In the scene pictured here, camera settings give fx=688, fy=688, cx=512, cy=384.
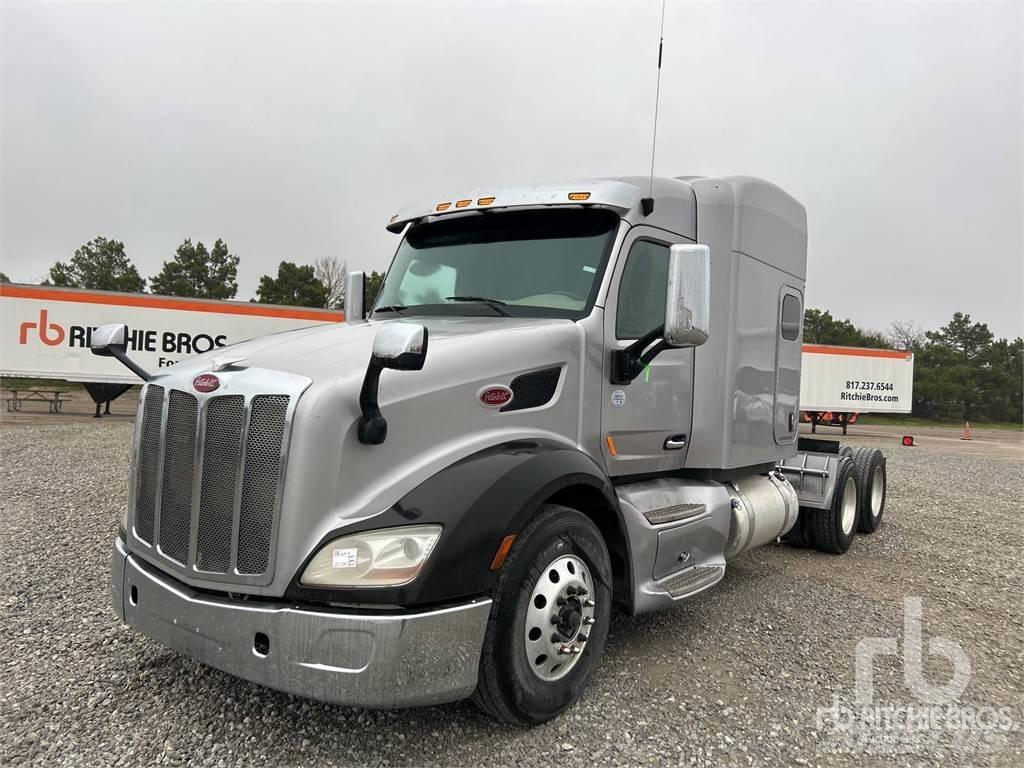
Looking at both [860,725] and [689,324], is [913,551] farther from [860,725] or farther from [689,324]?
[689,324]

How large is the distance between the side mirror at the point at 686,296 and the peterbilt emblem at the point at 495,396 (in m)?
0.90

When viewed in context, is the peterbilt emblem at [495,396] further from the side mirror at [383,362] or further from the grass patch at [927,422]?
the grass patch at [927,422]

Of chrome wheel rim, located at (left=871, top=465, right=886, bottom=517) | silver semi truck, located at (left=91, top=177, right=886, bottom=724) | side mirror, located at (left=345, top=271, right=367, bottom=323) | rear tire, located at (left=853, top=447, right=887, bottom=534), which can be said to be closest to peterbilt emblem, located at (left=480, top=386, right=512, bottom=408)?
silver semi truck, located at (left=91, top=177, right=886, bottom=724)

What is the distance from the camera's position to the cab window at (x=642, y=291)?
4.07 m

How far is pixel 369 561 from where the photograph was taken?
2.66 m

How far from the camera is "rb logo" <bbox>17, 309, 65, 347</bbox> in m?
16.8

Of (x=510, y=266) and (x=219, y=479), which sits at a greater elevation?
(x=510, y=266)

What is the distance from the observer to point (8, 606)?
4617mm

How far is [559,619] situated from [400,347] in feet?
5.09

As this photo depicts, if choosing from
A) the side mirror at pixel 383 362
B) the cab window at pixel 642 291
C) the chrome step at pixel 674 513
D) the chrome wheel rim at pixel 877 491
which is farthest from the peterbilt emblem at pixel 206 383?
the chrome wheel rim at pixel 877 491

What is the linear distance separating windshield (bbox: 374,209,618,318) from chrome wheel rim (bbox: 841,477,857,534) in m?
4.55

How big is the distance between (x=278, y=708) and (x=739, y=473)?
3596 millimetres

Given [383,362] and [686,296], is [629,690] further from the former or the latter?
Result: [383,362]

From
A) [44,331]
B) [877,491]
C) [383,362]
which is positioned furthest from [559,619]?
[44,331]
